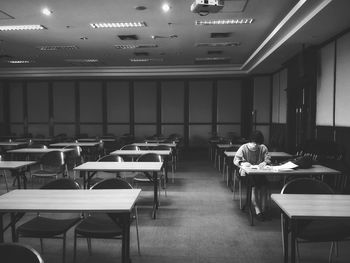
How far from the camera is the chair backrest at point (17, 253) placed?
1.58m

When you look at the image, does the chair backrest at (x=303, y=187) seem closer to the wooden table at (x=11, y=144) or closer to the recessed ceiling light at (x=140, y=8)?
the recessed ceiling light at (x=140, y=8)

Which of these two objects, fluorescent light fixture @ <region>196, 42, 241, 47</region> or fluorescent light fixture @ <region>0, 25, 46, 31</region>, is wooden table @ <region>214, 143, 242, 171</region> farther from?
fluorescent light fixture @ <region>0, 25, 46, 31</region>

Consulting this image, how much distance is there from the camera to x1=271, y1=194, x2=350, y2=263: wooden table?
237cm

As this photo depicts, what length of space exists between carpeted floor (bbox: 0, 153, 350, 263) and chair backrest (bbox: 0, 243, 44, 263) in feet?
5.95

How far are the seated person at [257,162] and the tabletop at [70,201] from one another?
217 centimetres

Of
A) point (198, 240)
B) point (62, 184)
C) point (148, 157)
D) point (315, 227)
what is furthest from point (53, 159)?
point (315, 227)

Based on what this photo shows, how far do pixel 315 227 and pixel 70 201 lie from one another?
2184 mm

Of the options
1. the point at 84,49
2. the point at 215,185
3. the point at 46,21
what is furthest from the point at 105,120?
the point at 215,185

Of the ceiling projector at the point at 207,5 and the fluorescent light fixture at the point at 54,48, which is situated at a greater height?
the fluorescent light fixture at the point at 54,48

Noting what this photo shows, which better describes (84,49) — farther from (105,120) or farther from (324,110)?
(324,110)

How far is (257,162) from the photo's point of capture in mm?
4895

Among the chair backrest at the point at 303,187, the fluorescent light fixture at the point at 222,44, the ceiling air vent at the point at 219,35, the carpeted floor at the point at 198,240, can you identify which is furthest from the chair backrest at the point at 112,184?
the fluorescent light fixture at the point at 222,44

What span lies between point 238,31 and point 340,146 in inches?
137

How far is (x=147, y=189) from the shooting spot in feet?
21.4
